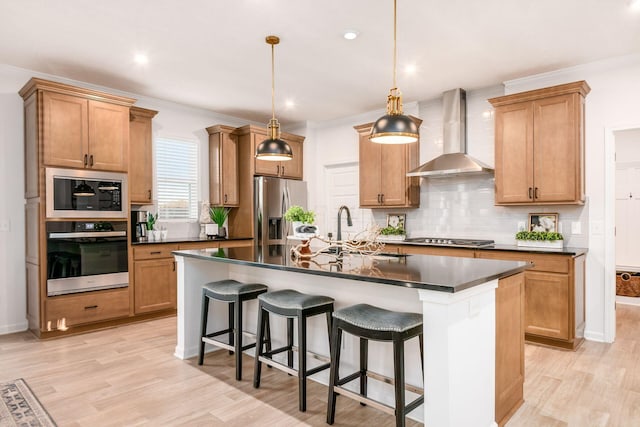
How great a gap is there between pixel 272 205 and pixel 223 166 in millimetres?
920

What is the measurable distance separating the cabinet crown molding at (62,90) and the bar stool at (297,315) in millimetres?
3113

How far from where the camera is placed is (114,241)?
14.6 feet

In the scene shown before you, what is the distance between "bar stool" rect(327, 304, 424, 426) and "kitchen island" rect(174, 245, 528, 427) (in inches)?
4.9

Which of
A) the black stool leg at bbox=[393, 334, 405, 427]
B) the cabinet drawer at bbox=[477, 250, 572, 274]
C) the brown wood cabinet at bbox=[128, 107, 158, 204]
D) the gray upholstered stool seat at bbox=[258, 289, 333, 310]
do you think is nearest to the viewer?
the black stool leg at bbox=[393, 334, 405, 427]

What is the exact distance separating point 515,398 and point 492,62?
126 inches

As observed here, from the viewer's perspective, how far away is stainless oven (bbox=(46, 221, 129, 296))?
4.05 metres

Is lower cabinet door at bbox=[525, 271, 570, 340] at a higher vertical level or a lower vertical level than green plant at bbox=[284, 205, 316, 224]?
lower

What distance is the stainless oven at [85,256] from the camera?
405 cm

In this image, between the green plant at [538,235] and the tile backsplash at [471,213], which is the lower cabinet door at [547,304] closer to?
the green plant at [538,235]

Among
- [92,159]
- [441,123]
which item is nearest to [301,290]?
[92,159]

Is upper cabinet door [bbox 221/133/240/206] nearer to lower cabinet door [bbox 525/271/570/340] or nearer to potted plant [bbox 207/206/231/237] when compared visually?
potted plant [bbox 207/206/231/237]

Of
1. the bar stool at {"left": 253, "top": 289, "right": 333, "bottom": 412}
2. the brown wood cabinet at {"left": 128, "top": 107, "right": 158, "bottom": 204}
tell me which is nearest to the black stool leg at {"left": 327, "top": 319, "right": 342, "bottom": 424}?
the bar stool at {"left": 253, "top": 289, "right": 333, "bottom": 412}

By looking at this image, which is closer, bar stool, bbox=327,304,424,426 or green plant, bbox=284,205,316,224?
bar stool, bbox=327,304,424,426

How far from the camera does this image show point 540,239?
412 centimetres
